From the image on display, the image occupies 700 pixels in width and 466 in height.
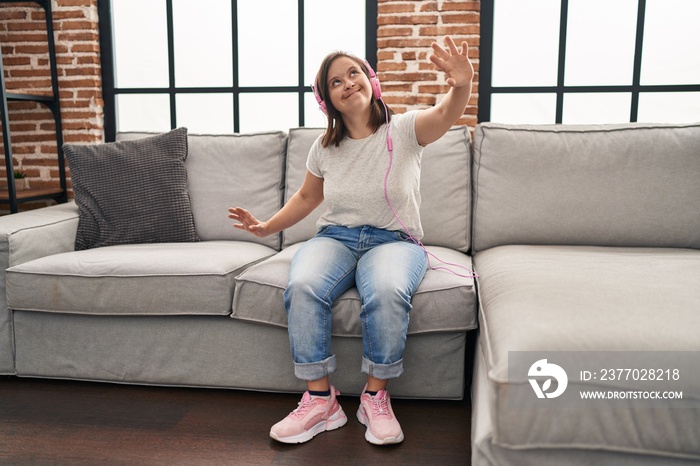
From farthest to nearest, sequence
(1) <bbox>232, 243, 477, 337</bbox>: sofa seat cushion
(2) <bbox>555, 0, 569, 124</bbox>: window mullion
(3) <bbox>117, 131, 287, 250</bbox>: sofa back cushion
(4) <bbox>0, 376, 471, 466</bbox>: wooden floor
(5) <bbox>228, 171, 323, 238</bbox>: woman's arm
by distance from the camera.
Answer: (2) <bbox>555, 0, 569, 124</bbox>: window mullion
(3) <bbox>117, 131, 287, 250</bbox>: sofa back cushion
(5) <bbox>228, 171, 323, 238</bbox>: woman's arm
(1) <bbox>232, 243, 477, 337</bbox>: sofa seat cushion
(4) <bbox>0, 376, 471, 466</bbox>: wooden floor

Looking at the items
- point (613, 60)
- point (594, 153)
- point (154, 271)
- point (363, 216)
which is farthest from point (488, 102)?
point (154, 271)

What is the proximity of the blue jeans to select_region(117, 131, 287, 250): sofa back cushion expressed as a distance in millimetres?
752

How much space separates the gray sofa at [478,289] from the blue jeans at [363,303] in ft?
0.26

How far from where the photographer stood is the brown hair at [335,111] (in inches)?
71.6

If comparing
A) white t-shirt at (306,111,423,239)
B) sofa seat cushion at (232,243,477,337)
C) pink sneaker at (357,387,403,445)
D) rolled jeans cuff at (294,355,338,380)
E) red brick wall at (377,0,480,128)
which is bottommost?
pink sneaker at (357,387,403,445)

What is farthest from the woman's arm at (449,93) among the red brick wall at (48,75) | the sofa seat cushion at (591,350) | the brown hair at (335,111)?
the red brick wall at (48,75)

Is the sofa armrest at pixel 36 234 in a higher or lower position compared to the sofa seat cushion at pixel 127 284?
higher

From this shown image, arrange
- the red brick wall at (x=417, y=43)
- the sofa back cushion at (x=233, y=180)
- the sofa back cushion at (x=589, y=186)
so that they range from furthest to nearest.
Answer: the red brick wall at (x=417, y=43) → the sofa back cushion at (x=233, y=180) → the sofa back cushion at (x=589, y=186)

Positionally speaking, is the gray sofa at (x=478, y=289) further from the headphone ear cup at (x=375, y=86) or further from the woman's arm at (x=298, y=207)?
the headphone ear cup at (x=375, y=86)

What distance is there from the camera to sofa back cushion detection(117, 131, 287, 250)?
2436mm

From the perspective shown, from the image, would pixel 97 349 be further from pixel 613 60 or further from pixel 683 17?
pixel 683 17

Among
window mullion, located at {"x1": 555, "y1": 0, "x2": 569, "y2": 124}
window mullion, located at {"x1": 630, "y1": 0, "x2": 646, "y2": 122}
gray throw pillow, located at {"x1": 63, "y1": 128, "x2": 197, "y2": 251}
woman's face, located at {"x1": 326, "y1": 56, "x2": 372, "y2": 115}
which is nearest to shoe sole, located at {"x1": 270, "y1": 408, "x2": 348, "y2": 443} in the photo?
woman's face, located at {"x1": 326, "y1": 56, "x2": 372, "y2": 115}

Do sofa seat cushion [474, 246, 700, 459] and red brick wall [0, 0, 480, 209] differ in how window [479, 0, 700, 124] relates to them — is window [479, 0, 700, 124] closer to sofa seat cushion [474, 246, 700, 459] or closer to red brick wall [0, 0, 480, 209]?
red brick wall [0, 0, 480, 209]

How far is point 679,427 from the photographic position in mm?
1113
